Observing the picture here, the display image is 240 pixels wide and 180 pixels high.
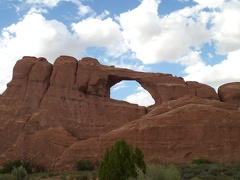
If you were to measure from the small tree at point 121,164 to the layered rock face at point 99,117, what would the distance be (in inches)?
1034

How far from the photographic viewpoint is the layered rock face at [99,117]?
45625 mm

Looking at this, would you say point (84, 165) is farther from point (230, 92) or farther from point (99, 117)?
point (230, 92)

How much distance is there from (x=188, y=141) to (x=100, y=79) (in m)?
18.9

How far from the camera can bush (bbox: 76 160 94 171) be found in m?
45.5

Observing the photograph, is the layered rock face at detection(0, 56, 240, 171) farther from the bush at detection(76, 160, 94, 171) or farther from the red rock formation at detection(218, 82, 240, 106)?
the bush at detection(76, 160, 94, 171)

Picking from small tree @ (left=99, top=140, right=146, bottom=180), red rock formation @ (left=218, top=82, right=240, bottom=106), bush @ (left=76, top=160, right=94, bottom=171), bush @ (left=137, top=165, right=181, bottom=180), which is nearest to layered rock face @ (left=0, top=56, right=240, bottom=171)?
red rock formation @ (left=218, top=82, right=240, bottom=106)

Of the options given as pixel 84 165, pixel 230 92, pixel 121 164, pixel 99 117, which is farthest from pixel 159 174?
pixel 230 92

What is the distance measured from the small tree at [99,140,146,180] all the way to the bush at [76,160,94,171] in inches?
1051

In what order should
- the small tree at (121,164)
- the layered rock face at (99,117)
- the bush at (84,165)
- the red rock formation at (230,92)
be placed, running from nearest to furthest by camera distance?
the small tree at (121,164)
the bush at (84,165)
the layered rock face at (99,117)
the red rock formation at (230,92)

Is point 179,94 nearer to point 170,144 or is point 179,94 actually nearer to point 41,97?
point 170,144

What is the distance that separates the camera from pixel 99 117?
189 feet

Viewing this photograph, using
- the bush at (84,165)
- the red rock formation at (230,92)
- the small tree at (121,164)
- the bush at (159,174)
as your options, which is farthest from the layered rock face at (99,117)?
the bush at (159,174)

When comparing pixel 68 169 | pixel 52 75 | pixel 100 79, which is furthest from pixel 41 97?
pixel 68 169

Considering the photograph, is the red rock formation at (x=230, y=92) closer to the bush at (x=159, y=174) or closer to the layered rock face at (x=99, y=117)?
the layered rock face at (x=99, y=117)
